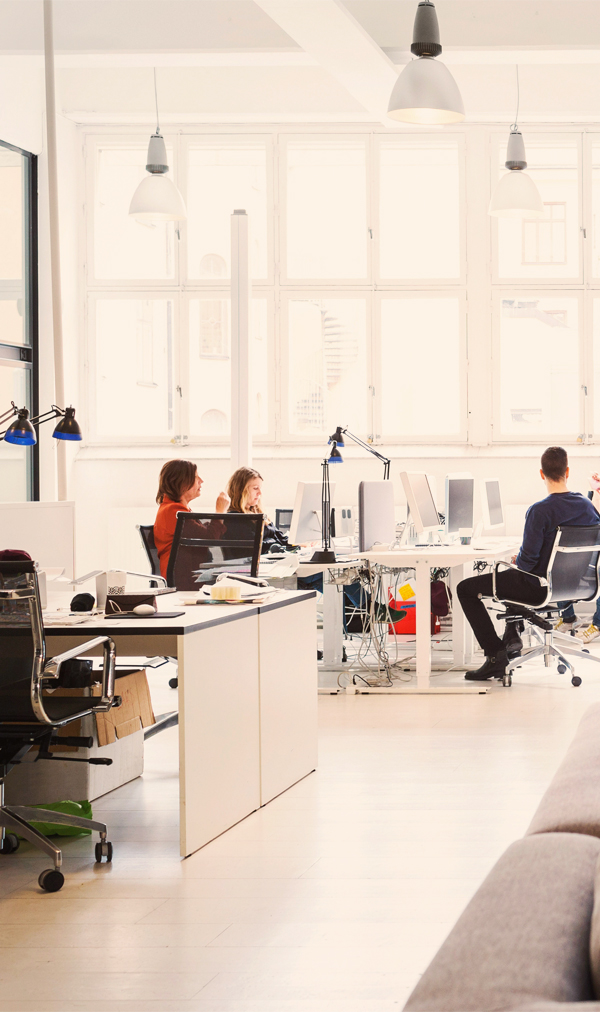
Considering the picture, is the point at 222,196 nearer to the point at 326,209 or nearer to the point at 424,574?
the point at 326,209

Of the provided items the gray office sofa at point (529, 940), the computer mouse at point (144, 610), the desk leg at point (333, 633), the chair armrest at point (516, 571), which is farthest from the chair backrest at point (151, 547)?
the gray office sofa at point (529, 940)

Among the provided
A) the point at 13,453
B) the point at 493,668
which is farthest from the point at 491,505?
the point at 13,453

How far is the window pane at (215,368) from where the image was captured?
8938 millimetres

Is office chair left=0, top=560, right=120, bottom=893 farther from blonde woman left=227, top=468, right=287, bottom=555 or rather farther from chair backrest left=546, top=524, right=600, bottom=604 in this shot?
chair backrest left=546, top=524, right=600, bottom=604

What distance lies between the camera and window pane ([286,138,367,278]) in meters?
8.91

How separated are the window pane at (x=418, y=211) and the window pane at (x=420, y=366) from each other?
32 cm

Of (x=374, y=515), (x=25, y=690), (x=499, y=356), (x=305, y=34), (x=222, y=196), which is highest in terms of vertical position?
(x=305, y=34)

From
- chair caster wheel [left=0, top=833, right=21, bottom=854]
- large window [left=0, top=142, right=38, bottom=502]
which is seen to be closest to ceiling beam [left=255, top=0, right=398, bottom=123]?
large window [left=0, top=142, right=38, bottom=502]

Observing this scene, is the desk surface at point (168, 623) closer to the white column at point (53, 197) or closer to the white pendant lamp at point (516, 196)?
the white column at point (53, 197)

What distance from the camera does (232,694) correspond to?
131 inches

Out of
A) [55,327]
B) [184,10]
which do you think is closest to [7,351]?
[55,327]

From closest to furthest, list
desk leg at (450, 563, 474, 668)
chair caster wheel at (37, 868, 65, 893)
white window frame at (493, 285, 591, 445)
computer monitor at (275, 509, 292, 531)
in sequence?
chair caster wheel at (37, 868, 65, 893) → desk leg at (450, 563, 474, 668) → computer monitor at (275, 509, 292, 531) → white window frame at (493, 285, 591, 445)

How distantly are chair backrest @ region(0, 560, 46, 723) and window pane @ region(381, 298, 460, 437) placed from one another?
6.25 m

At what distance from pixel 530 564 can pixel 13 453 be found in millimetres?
4227
